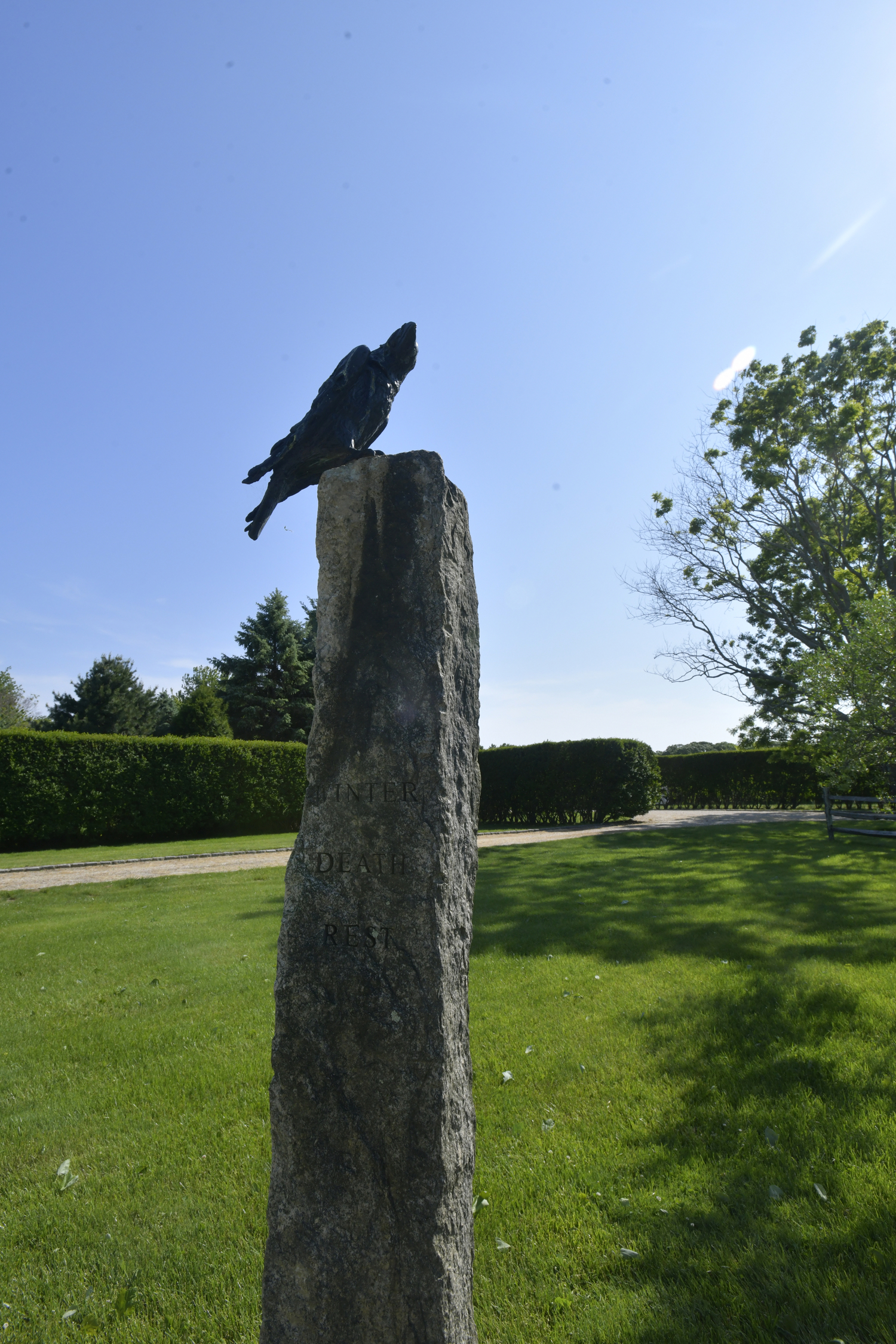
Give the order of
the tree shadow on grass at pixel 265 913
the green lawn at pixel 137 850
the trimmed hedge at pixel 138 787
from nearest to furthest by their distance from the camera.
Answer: the tree shadow on grass at pixel 265 913 < the green lawn at pixel 137 850 < the trimmed hedge at pixel 138 787

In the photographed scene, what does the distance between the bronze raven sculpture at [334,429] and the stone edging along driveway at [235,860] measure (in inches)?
407

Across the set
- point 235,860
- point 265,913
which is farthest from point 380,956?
point 235,860

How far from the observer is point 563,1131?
3.70 metres

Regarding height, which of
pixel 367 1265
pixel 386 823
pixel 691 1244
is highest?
pixel 386 823

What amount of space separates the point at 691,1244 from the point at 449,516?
2.98 meters

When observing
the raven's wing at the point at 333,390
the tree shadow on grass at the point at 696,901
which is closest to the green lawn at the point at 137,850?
the tree shadow on grass at the point at 696,901

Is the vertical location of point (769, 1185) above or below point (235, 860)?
below

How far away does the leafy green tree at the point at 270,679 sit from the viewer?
32406 millimetres

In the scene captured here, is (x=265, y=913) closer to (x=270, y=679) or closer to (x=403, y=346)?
(x=403, y=346)

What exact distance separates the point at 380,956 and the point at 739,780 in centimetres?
2638

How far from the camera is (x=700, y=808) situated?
2733cm

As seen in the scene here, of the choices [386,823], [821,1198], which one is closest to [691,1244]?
[821,1198]

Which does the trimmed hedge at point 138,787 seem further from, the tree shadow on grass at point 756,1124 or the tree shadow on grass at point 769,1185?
the tree shadow on grass at point 769,1185

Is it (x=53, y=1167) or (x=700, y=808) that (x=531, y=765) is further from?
(x=53, y=1167)
